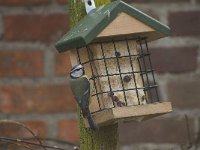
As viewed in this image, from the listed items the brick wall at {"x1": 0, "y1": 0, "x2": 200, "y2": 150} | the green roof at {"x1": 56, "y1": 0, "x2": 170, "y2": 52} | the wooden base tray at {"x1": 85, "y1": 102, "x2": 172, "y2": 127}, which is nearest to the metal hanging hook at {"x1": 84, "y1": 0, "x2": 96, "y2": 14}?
the green roof at {"x1": 56, "y1": 0, "x2": 170, "y2": 52}

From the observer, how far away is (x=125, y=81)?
98cm

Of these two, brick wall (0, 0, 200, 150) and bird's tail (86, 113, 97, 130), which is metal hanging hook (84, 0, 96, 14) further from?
brick wall (0, 0, 200, 150)

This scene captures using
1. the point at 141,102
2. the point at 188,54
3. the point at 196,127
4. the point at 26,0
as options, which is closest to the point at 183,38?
the point at 188,54

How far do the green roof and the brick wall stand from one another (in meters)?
0.46

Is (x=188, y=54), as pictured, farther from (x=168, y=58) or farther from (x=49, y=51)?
(x=49, y=51)

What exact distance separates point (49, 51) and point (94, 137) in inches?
19.5

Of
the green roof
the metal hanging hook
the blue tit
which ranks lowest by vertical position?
the blue tit

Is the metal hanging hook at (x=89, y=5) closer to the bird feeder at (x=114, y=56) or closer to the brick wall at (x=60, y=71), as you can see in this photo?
the bird feeder at (x=114, y=56)

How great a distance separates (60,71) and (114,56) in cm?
43

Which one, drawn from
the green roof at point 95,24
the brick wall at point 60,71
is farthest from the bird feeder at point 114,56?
the brick wall at point 60,71

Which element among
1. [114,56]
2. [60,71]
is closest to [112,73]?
[114,56]

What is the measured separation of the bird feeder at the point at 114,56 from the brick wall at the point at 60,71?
0.41 metres

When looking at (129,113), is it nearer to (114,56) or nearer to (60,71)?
(114,56)

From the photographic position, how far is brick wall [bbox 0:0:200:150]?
139cm
